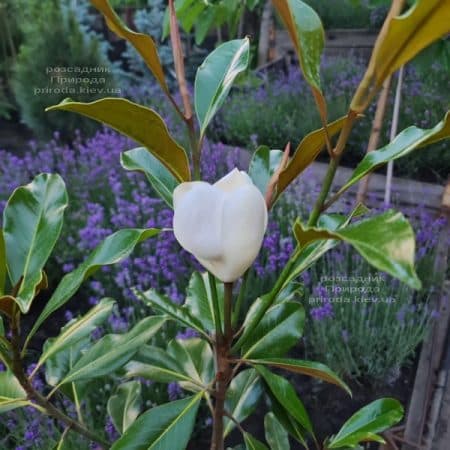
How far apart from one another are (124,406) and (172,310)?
1.43 ft

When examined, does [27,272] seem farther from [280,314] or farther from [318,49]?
Result: [318,49]

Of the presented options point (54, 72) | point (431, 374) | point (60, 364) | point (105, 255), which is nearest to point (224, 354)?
point (105, 255)

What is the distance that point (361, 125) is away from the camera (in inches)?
165

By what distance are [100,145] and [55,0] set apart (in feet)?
10.9

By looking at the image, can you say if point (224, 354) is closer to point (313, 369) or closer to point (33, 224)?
point (313, 369)

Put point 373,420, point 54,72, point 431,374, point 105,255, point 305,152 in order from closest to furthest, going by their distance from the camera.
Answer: point 305,152
point 105,255
point 373,420
point 431,374
point 54,72

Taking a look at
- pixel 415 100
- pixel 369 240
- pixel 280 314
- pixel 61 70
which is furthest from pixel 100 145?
pixel 369 240

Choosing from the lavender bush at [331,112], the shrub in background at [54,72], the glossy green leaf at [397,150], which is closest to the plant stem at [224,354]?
the glossy green leaf at [397,150]

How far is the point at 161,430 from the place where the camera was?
2.77 ft

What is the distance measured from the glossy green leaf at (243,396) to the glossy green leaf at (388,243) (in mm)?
761

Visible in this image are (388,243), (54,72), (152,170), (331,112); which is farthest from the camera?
(54,72)

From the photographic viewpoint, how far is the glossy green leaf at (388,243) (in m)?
0.44

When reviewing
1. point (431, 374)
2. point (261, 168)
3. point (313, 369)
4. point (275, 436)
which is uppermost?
point (261, 168)

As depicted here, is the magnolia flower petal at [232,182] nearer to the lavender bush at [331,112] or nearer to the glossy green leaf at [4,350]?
the glossy green leaf at [4,350]
